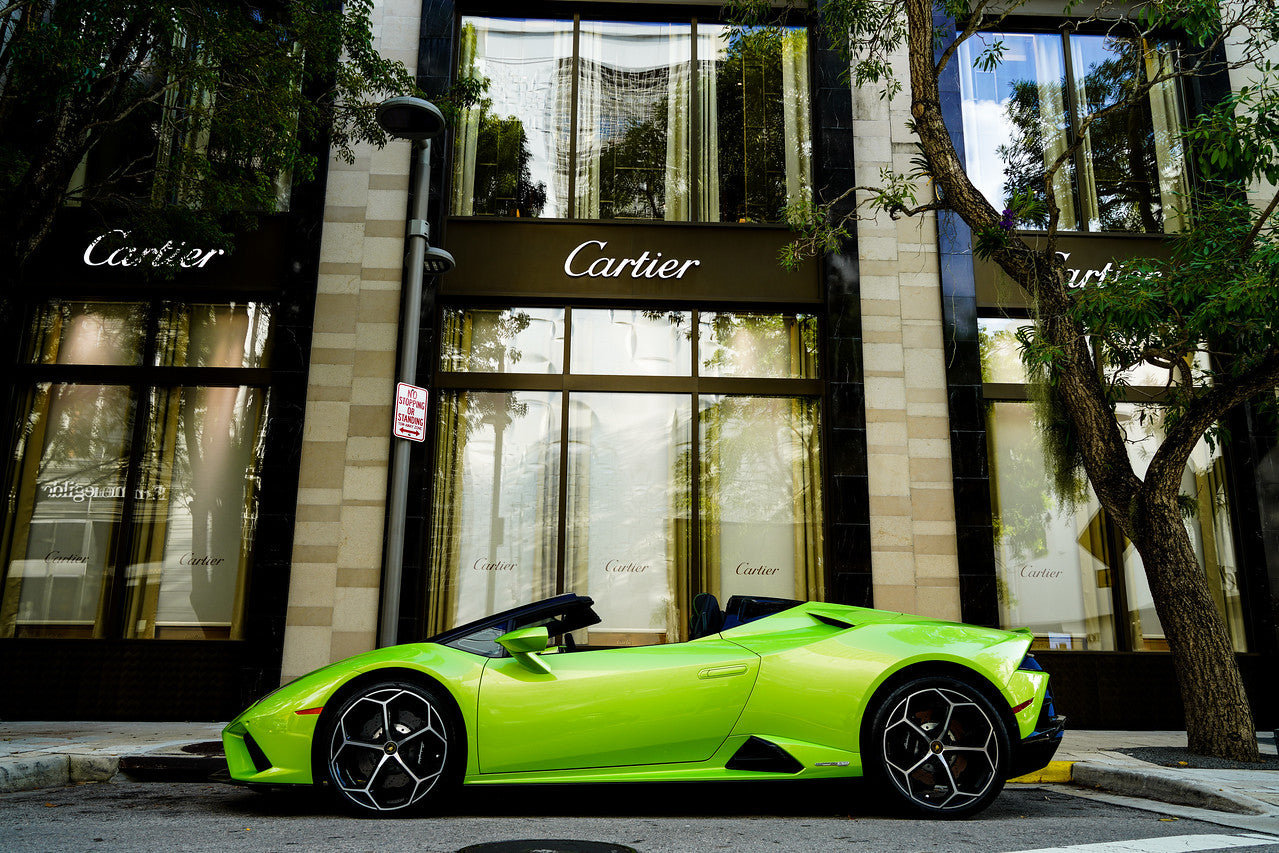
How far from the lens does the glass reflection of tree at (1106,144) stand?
10.2 m

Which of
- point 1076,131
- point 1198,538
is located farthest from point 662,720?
point 1076,131

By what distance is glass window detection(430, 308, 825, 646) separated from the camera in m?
9.12

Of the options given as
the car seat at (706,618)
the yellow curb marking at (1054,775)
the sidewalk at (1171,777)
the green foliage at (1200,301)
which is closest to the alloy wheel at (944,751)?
the car seat at (706,618)

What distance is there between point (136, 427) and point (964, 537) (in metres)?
8.73

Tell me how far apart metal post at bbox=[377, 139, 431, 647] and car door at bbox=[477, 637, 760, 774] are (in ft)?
6.80

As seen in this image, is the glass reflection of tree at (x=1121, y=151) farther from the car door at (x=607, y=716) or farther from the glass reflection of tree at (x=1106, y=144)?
the car door at (x=607, y=716)

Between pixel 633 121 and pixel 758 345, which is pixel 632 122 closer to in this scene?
pixel 633 121

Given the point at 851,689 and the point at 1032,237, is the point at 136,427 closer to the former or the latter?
the point at 851,689

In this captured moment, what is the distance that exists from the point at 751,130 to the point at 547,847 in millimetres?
8697

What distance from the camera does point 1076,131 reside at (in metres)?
10.4

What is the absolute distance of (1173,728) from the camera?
8.88 metres

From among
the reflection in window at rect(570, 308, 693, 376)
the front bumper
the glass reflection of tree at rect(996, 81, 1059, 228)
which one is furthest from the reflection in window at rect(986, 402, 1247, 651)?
the front bumper

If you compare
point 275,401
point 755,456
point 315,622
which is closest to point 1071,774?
point 755,456

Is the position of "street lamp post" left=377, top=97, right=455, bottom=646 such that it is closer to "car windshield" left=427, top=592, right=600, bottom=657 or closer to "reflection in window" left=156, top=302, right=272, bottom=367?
"car windshield" left=427, top=592, right=600, bottom=657
